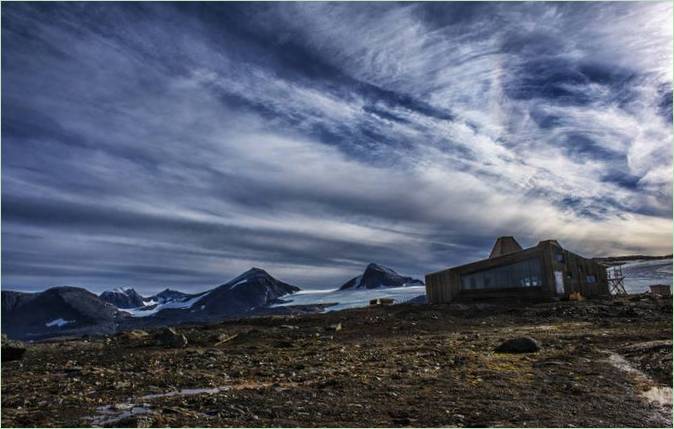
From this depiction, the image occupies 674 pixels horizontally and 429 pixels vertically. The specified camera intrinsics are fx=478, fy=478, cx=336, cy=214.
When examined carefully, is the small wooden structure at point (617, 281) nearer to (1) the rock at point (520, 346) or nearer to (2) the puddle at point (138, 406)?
(1) the rock at point (520, 346)

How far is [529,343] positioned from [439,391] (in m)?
9.83

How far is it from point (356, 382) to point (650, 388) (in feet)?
27.3

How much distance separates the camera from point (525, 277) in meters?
56.3

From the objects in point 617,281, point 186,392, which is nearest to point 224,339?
point 186,392

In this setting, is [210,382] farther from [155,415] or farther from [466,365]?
[466,365]

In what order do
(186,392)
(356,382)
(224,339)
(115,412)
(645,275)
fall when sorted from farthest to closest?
(645,275)
(224,339)
(356,382)
(186,392)
(115,412)

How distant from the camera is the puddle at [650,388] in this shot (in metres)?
12.3

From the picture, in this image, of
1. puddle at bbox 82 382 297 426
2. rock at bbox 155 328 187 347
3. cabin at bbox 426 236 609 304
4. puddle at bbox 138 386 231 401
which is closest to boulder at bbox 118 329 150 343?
rock at bbox 155 328 187 347

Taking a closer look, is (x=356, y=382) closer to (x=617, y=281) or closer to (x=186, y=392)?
(x=186, y=392)

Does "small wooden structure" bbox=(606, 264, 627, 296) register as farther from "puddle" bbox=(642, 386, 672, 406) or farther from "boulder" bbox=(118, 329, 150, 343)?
"boulder" bbox=(118, 329, 150, 343)

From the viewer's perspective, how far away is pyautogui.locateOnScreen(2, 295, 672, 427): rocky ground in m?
10.5

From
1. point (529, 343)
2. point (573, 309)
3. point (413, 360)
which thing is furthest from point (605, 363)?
point (573, 309)

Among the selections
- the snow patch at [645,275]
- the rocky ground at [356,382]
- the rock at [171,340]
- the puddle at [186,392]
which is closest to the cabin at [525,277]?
the rocky ground at [356,382]

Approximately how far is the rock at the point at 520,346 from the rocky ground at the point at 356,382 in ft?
2.03
